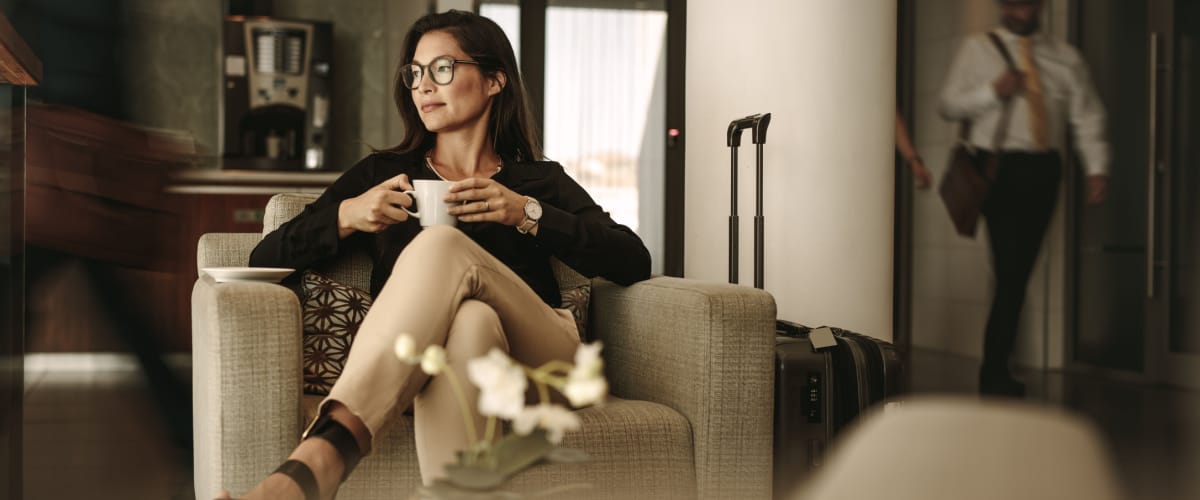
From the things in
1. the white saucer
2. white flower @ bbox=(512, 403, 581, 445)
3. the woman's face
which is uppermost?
the woman's face

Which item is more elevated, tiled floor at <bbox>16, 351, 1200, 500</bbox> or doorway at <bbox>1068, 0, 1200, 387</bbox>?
doorway at <bbox>1068, 0, 1200, 387</bbox>

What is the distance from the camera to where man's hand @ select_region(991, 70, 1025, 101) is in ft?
10.5

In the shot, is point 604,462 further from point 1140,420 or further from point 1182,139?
point 1140,420

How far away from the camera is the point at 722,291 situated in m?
1.77

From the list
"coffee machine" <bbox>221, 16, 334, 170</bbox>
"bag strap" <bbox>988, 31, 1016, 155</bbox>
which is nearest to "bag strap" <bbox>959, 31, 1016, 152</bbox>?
"bag strap" <bbox>988, 31, 1016, 155</bbox>

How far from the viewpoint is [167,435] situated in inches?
131

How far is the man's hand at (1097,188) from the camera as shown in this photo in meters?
3.24

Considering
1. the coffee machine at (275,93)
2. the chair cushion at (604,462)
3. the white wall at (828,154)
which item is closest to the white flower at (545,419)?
the chair cushion at (604,462)

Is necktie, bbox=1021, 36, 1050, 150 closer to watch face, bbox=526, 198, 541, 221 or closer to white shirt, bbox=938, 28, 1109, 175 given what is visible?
white shirt, bbox=938, 28, 1109, 175

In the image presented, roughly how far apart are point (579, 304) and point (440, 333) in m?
0.52

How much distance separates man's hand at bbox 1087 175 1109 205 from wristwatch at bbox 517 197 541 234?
2003 mm

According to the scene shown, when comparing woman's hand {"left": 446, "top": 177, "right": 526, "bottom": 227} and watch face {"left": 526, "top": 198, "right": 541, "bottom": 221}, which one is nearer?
woman's hand {"left": 446, "top": 177, "right": 526, "bottom": 227}

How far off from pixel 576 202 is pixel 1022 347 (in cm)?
202

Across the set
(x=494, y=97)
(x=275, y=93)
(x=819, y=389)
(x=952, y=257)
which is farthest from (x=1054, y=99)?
(x=275, y=93)
